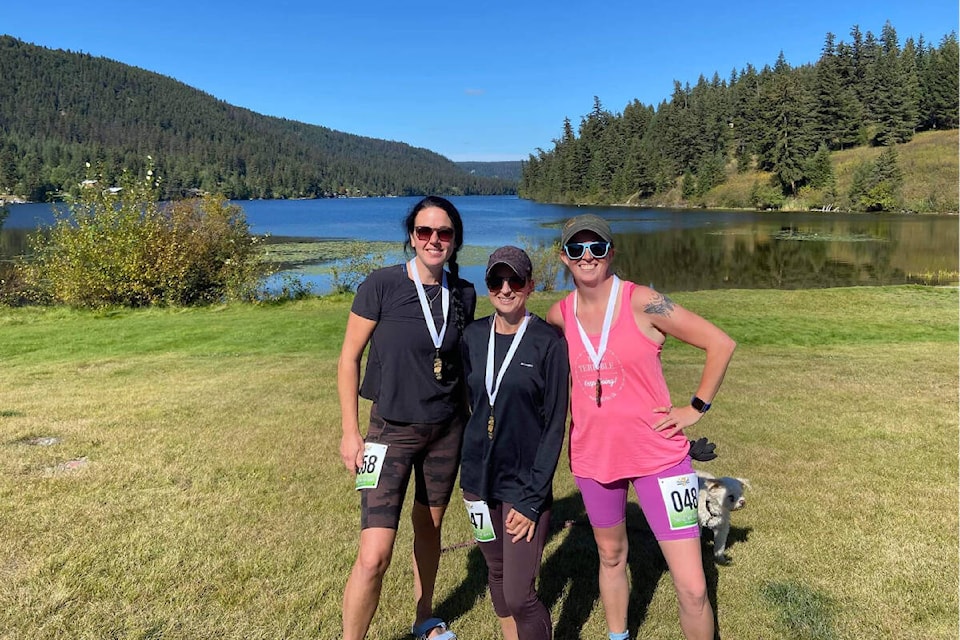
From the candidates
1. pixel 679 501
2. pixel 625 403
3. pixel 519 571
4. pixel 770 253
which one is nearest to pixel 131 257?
pixel 519 571

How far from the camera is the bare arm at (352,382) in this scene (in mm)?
2963

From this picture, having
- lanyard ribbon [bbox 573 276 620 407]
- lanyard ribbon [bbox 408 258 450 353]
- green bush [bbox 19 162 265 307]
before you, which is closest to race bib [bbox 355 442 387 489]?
lanyard ribbon [bbox 408 258 450 353]

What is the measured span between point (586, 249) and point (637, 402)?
2.55ft

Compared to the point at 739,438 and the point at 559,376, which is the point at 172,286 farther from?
the point at 559,376

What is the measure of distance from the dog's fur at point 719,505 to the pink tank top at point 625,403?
5.57 ft

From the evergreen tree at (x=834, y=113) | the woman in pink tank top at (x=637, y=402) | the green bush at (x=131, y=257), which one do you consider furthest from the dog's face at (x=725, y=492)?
the evergreen tree at (x=834, y=113)

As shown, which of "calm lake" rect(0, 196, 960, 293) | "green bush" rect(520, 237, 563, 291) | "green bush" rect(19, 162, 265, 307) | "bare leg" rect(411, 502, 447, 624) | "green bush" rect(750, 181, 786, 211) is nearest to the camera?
"bare leg" rect(411, 502, 447, 624)

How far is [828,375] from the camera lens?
1009 cm

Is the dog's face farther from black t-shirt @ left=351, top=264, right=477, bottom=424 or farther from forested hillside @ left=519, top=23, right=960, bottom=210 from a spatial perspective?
forested hillside @ left=519, top=23, right=960, bottom=210

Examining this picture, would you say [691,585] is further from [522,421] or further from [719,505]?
[719,505]

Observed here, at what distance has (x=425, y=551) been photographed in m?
3.38

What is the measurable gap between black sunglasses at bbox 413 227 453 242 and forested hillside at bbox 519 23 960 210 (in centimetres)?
8274

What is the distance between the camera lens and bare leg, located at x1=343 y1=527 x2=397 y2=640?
280 centimetres

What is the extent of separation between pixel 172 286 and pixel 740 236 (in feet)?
139
